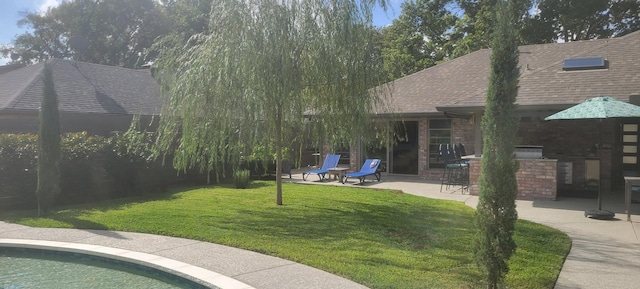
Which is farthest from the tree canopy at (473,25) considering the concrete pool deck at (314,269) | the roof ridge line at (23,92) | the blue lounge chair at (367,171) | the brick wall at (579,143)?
the concrete pool deck at (314,269)

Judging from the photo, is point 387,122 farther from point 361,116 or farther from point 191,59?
point 191,59

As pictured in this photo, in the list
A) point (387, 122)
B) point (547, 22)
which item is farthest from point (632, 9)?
point (387, 122)

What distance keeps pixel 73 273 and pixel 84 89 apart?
12093 mm

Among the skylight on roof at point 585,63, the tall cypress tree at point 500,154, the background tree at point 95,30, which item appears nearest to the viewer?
the tall cypress tree at point 500,154

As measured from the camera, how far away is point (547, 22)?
1054 inches

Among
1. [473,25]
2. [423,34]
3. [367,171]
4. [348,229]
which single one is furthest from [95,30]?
[348,229]

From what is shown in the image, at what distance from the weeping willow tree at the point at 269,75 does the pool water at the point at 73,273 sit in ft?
10.3

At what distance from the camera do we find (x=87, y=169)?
35.5 feet

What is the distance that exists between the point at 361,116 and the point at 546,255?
4207 mm

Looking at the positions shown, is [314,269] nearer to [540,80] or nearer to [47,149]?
[47,149]

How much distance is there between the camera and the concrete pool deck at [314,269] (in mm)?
4773

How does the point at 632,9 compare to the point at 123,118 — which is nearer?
Answer: the point at 123,118

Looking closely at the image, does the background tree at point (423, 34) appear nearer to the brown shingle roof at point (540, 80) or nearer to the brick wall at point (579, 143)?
the brown shingle roof at point (540, 80)

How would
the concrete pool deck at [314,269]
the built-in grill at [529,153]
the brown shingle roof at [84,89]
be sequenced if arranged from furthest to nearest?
the brown shingle roof at [84,89], the built-in grill at [529,153], the concrete pool deck at [314,269]
